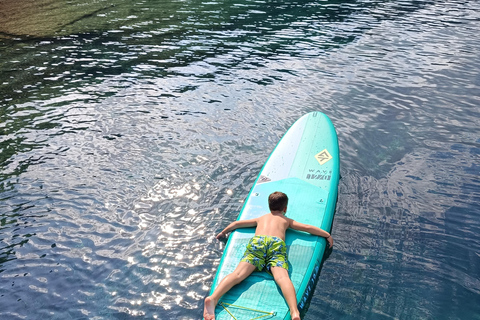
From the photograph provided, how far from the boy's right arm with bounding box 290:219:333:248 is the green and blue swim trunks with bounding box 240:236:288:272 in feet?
1.88

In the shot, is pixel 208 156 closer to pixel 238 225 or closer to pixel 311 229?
pixel 238 225

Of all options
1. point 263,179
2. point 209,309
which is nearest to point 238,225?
point 263,179

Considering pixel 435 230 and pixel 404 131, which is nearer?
pixel 435 230

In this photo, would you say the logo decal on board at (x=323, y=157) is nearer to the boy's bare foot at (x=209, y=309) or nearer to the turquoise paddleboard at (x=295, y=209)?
the turquoise paddleboard at (x=295, y=209)

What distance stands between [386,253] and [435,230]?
49.7 inches

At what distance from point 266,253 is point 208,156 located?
13.4 feet

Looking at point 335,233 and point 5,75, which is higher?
point 5,75

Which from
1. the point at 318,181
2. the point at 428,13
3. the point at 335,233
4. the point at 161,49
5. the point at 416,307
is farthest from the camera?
the point at 428,13

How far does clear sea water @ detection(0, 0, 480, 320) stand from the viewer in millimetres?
6312

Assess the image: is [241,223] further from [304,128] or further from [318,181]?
[304,128]

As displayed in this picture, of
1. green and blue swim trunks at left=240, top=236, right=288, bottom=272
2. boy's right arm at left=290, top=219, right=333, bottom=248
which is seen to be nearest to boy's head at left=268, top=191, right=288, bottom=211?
boy's right arm at left=290, top=219, right=333, bottom=248

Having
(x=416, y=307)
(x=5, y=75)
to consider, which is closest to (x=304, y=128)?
(x=416, y=307)

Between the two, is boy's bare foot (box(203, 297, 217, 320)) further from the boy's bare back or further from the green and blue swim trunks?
the boy's bare back

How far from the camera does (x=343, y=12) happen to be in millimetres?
22094
